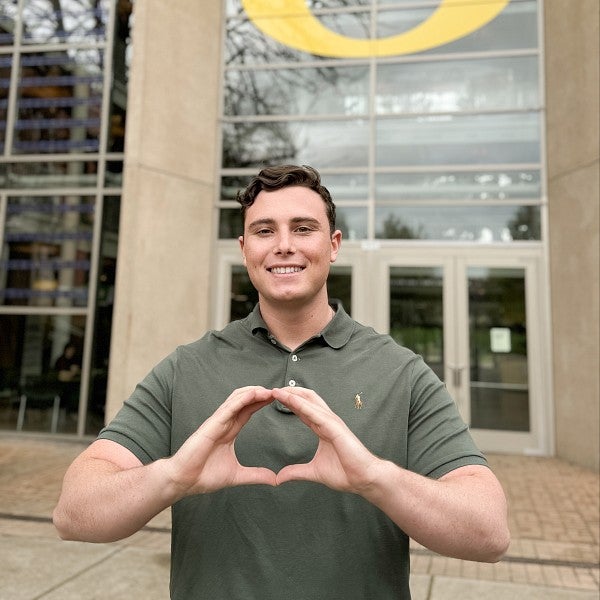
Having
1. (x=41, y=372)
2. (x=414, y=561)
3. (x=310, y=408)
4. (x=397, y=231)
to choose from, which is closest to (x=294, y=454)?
(x=310, y=408)

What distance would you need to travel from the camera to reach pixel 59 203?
8.55m

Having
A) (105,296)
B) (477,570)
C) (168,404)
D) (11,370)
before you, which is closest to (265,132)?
(105,296)

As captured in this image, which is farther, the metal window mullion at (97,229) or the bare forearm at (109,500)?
the metal window mullion at (97,229)

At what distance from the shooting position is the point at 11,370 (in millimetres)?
8375

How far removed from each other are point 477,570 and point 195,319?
547 centimetres

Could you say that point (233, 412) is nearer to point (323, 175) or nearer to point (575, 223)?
point (575, 223)

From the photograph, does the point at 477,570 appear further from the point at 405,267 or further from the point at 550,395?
the point at 405,267

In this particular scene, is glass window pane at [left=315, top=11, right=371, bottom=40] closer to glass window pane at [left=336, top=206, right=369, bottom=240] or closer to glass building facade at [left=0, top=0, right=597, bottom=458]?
glass building facade at [left=0, top=0, right=597, bottom=458]

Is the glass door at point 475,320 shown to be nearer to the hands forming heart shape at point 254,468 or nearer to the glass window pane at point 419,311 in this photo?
the glass window pane at point 419,311

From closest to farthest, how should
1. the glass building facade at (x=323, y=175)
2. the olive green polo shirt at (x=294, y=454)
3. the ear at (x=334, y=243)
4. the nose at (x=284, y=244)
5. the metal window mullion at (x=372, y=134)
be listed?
the olive green polo shirt at (x=294, y=454), the nose at (x=284, y=244), the ear at (x=334, y=243), the glass building facade at (x=323, y=175), the metal window mullion at (x=372, y=134)

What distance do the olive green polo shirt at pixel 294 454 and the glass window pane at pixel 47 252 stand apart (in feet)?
24.5

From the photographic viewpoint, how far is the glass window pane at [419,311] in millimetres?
7855

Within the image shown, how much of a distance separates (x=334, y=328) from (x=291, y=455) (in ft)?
1.30

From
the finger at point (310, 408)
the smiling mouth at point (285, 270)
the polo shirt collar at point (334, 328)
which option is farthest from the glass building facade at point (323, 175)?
the finger at point (310, 408)
